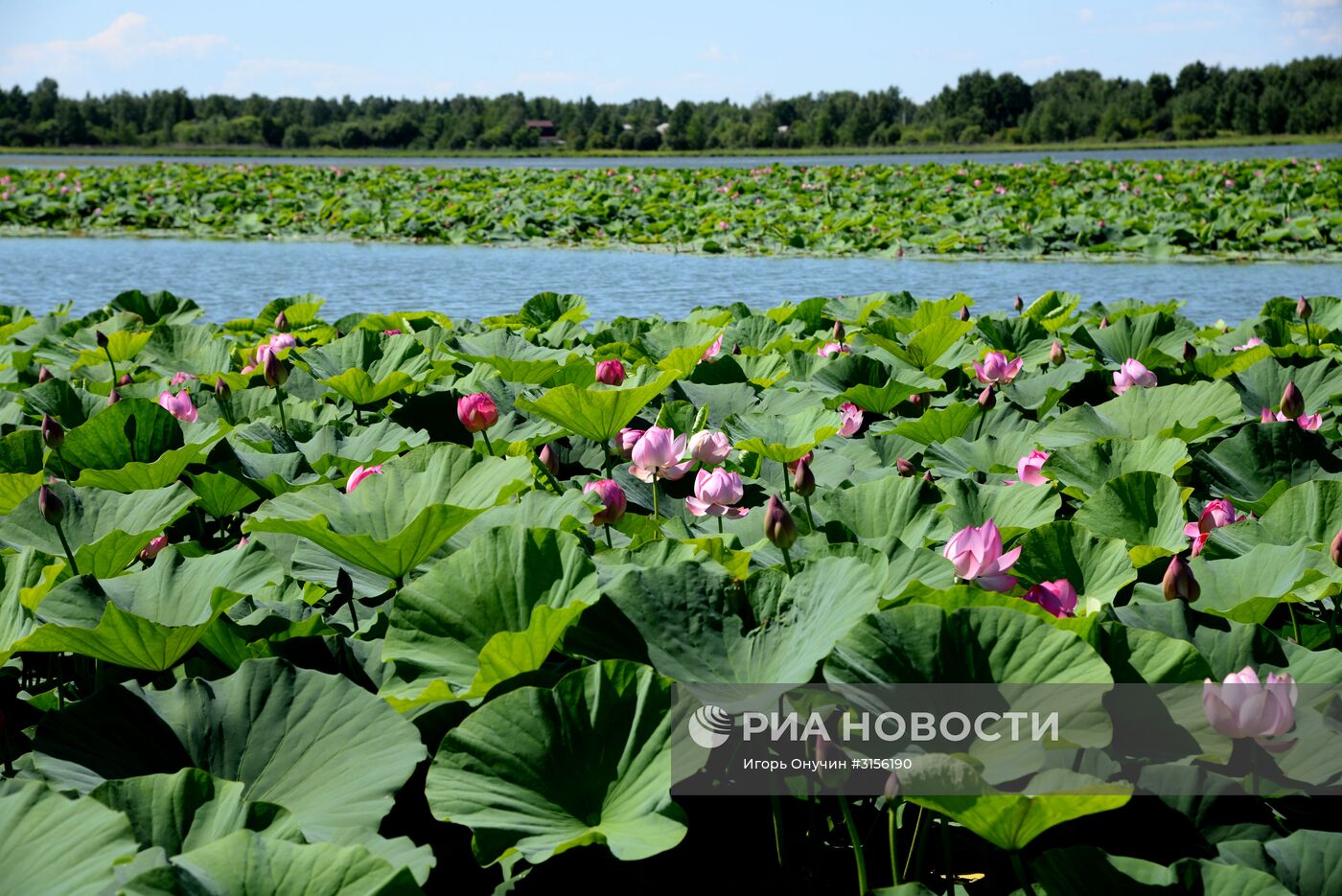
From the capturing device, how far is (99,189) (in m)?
16.5

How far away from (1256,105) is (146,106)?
71549mm

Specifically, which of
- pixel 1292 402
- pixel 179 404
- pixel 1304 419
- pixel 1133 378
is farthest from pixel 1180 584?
pixel 179 404

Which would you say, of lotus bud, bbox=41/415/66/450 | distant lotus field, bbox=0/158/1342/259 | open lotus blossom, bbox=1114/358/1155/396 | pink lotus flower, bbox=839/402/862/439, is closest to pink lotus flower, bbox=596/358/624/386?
pink lotus flower, bbox=839/402/862/439

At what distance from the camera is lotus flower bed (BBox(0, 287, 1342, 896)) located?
3.17 ft

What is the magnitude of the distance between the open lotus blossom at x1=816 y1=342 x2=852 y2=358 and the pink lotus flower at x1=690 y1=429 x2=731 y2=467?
4.13 feet

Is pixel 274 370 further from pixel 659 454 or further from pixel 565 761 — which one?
pixel 565 761

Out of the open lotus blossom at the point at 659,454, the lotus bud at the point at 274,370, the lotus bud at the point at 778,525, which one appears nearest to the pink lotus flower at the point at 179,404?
the lotus bud at the point at 274,370

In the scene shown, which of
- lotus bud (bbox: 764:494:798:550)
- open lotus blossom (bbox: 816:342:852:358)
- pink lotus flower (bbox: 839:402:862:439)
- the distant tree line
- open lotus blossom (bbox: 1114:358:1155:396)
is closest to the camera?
lotus bud (bbox: 764:494:798:550)

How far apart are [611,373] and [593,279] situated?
6.15m

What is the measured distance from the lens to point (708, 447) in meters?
1.87

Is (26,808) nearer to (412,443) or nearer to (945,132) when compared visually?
(412,443)


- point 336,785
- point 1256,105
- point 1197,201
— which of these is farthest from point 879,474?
point 1256,105

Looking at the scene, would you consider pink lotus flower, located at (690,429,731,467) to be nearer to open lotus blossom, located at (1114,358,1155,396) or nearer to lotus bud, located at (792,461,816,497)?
lotus bud, located at (792,461,816,497)

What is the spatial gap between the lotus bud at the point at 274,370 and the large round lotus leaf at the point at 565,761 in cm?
162
